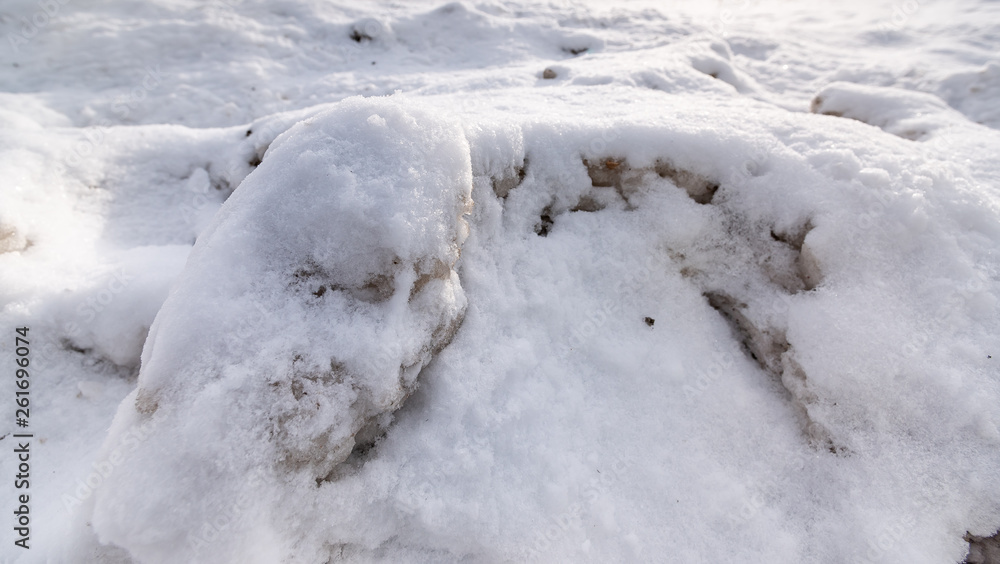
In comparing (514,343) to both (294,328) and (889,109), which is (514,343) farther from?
(889,109)

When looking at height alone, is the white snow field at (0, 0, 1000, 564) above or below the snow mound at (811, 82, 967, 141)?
below

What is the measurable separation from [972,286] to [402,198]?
2.30 metres

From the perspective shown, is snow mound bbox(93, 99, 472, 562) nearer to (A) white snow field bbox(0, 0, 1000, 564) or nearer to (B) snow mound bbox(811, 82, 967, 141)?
(A) white snow field bbox(0, 0, 1000, 564)

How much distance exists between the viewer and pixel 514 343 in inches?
75.5

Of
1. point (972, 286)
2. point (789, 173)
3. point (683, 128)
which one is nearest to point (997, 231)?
point (972, 286)

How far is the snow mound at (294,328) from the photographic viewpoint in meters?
1.23

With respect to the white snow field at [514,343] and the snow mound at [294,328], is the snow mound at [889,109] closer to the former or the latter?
the white snow field at [514,343]

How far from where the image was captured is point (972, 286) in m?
1.84

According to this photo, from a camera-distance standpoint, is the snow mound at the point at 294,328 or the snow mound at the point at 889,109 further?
the snow mound at the point at 889,109

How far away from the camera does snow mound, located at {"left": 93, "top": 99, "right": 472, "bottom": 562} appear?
1.23 metres

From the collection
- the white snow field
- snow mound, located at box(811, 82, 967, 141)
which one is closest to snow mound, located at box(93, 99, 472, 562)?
the white snow field

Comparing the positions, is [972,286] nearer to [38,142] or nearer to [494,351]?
[494,351]

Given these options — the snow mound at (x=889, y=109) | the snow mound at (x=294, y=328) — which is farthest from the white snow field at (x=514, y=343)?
the snow mound at (x=889, y=109)

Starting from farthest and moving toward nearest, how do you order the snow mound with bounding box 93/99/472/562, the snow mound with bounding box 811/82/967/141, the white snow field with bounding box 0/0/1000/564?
the snow mound with bounding box 811/82/967/141 → the white snow field with bounding box 0/0/1000/564 → the snow mound with bounding box 93/99/472/562
